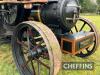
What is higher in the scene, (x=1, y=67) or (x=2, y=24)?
(x=2, y=24)

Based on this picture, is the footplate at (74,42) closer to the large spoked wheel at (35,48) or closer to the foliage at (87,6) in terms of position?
the large spoked wheel at (35,48)

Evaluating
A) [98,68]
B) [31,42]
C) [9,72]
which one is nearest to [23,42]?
[31,42]

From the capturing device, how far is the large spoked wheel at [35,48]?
3896 mm

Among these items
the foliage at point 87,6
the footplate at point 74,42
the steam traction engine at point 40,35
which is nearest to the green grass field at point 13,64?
the steam traction engine at point 40,35

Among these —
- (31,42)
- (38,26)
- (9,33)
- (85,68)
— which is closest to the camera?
(38,26)

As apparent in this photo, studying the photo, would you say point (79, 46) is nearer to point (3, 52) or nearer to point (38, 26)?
point (38, 26)

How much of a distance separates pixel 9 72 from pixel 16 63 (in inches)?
9.7

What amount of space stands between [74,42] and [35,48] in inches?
31.1

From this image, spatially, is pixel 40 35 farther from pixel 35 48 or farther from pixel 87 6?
pixel 87 6

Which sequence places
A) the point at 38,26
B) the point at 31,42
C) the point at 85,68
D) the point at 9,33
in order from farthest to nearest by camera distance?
the point at 9,33 → the point at 85,68 → the point at 31,42 → the point at 38,26

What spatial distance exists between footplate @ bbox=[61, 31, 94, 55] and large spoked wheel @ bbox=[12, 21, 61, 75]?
0.45m

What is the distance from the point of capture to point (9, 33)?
571 cm

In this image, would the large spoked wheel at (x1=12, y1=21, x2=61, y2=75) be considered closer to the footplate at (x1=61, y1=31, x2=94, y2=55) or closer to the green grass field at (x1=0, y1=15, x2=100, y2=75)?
the green grass field at (x1=0, y1=15, x2=100, y2=75)

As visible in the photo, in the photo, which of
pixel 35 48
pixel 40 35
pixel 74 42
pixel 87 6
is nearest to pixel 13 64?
pixel 35 48
